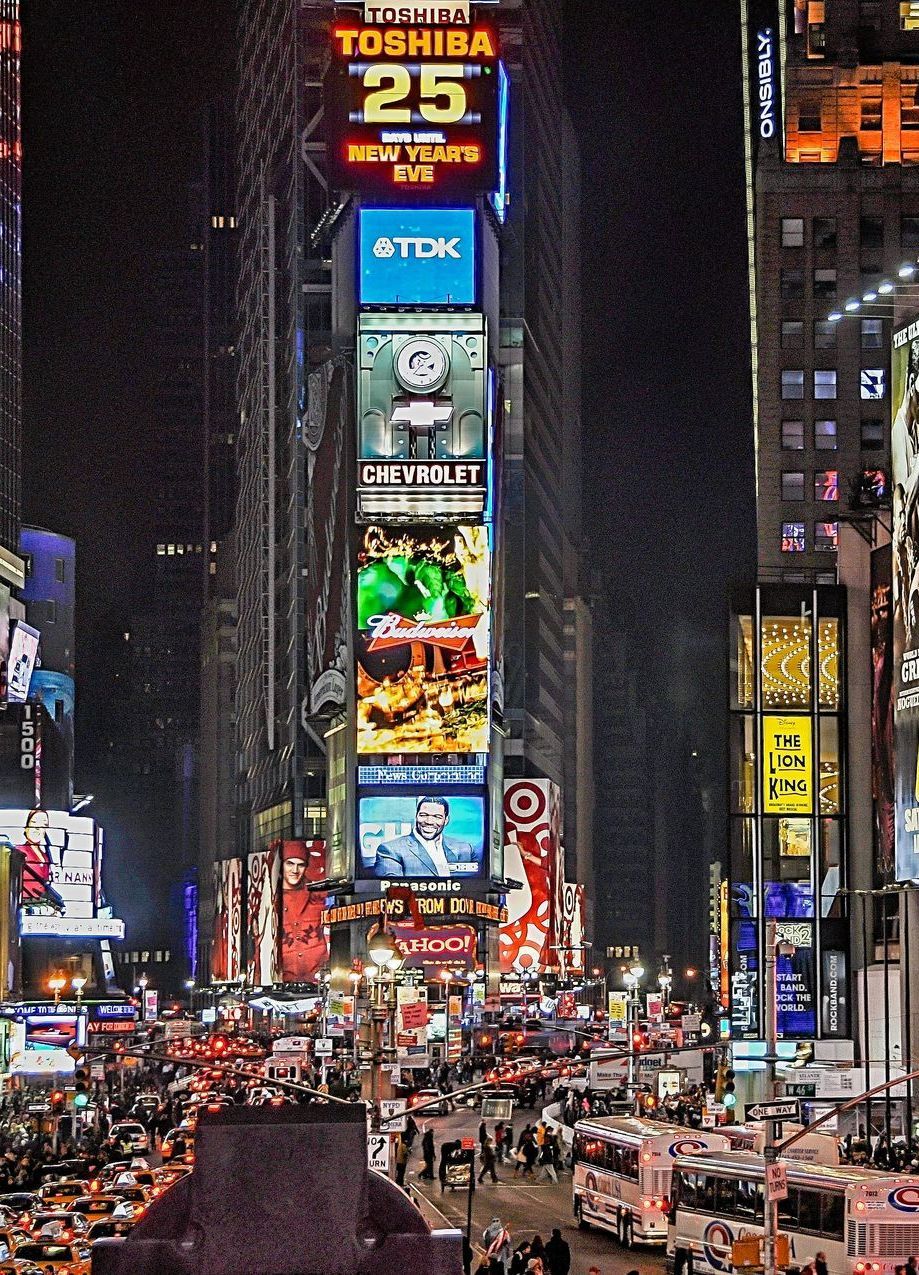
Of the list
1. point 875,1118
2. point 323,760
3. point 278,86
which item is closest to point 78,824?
point 323,760

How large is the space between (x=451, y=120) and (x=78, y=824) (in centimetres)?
5338

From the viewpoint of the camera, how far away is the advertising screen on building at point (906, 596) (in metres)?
66.1

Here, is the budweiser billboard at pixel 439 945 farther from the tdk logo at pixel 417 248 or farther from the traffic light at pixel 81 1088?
the tdk logo at pixel 417 248

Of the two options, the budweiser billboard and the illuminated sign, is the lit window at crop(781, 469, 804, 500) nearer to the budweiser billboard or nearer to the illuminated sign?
the illuminated sign

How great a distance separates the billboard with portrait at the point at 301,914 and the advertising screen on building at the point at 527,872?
50.8 ft

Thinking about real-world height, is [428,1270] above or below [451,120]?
below

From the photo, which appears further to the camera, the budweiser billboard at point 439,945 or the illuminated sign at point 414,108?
the budweiser billboard at point 439,945

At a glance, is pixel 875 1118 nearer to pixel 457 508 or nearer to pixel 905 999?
pixel 905 999

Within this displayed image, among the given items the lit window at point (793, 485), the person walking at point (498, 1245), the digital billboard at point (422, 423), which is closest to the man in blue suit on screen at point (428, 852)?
the digital billboard at point (422, 423)

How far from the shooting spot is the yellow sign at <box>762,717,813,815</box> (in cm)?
9319

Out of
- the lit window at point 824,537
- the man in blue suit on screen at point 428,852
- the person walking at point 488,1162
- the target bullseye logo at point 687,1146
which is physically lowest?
the person walking at point 488,1162

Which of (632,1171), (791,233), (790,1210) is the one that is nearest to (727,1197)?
(790,1210)

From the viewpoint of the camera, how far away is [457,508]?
13075 cm

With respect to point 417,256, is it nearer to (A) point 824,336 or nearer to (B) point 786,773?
(A) point 824,336
